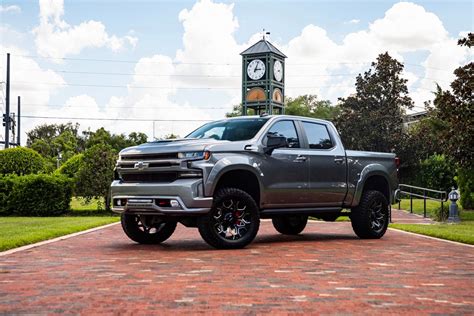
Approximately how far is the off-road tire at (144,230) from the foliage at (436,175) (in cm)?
3622

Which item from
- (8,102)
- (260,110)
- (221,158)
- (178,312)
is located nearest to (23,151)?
(260,110)

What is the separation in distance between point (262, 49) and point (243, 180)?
21032mm

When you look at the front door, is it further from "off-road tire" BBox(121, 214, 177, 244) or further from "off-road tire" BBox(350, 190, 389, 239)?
"off-road tire" BBox(121, 214, 177, 244)

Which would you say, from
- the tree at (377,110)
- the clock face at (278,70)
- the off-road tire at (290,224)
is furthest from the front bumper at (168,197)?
the tree at (377,110)

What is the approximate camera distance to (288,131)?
1143 cm

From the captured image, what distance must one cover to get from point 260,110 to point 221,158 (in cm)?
2283

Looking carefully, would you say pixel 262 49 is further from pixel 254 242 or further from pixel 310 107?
pixel 310 107

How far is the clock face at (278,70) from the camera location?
31000mm

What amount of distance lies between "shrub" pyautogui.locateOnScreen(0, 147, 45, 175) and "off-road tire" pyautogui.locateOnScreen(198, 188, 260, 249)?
20.6 meters

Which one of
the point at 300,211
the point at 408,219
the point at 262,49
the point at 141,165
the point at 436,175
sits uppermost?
the point at 262,49

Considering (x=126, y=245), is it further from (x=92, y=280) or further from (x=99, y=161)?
(x=99, y=161)

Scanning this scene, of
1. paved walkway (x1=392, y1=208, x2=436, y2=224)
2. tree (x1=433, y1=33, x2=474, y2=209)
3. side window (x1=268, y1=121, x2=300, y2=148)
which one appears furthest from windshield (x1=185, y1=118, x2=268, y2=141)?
tree (x1=433, y1=33, x2=474, y2=209)

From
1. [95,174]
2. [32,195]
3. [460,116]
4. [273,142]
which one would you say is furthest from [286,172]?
[95,174]

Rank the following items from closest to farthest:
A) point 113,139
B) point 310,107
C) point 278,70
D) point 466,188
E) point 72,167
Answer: point 466,188 → point 278,70 → point 72,167 → point 113,139 → point 310,107
